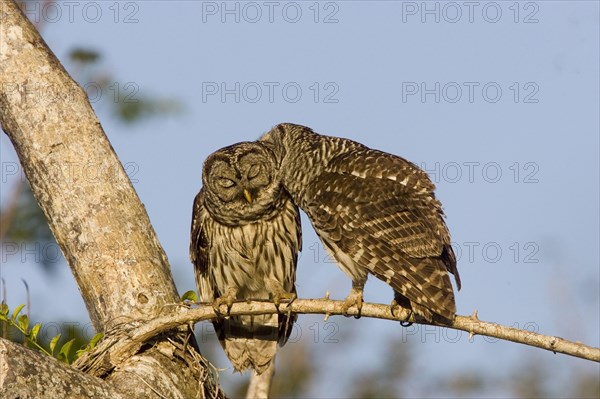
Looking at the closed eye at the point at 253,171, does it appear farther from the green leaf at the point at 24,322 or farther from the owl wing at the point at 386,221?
the green leaf at the point at 24,322

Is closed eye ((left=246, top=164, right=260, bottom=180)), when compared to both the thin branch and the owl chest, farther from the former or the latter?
the thin branch

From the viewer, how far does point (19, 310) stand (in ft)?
21.4

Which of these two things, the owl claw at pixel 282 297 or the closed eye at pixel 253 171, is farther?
the closed eye at pixel 253 171

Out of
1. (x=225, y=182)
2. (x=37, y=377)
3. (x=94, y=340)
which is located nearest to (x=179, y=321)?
(x=94, y=340)

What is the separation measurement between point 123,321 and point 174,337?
0.35m

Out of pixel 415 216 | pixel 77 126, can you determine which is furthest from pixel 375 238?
pixel 77 126

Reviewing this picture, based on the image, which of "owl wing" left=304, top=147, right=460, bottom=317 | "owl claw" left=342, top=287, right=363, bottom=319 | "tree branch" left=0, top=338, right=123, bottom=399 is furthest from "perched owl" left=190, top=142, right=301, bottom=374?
"tree branch" left=0, top=338, right=123, bottom=399

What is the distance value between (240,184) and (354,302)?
4.86 feet

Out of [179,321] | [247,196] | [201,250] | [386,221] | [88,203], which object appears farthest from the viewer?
[201,250]

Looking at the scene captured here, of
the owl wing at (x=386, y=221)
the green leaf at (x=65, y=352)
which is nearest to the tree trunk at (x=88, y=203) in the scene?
the green leaf at (x=65, y=352)

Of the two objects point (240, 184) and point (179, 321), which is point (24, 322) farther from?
point (240, 184)

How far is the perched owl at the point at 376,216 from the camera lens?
6.38 metres

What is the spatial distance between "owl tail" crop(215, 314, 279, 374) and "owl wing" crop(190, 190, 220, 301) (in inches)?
11.2

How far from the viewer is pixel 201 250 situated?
7.73 m
